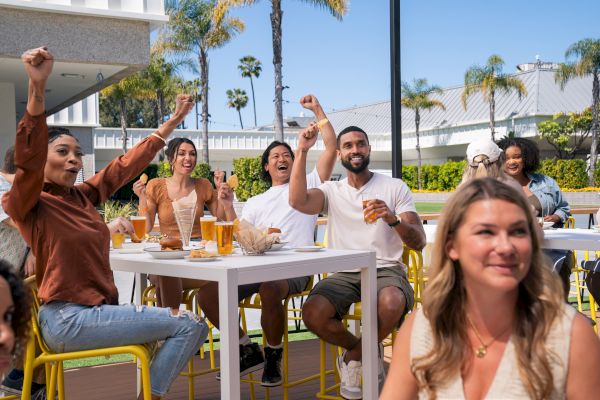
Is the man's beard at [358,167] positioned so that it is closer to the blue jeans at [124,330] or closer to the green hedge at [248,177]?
the blue jeans at [124,330]

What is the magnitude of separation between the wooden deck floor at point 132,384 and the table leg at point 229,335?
1361 millimetres

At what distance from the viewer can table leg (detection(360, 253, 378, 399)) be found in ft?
10.8

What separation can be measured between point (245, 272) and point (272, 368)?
129 cm

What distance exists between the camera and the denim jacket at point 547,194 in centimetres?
500

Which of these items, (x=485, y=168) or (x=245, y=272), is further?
(x=485, y=168)

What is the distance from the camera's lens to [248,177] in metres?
26.5

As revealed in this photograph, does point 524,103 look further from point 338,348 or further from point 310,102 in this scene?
point 338,348

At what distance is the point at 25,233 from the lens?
2.74 metres

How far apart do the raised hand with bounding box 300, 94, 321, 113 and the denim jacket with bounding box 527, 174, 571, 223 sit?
175cm

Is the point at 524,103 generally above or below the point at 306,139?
above

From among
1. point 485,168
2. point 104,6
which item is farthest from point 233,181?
point 104,6

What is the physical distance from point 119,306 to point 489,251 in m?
1.58

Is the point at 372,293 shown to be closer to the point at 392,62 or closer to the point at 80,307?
the point at 80,307

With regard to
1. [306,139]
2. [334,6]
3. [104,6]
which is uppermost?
[334,6]
